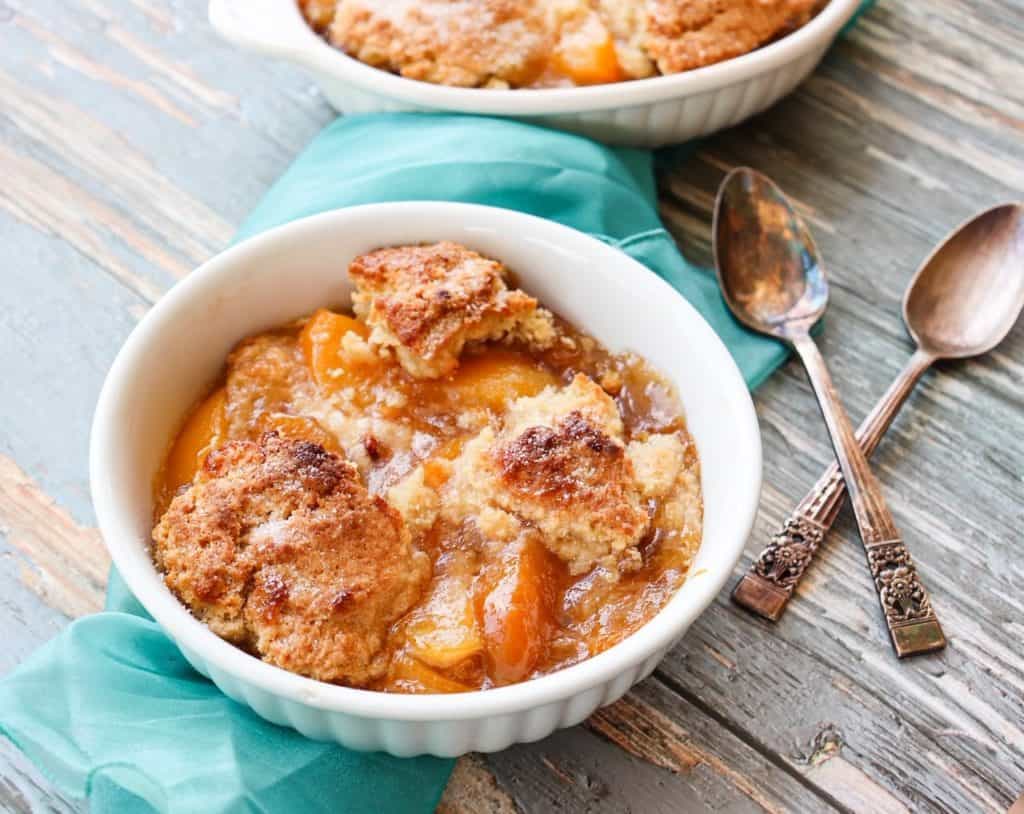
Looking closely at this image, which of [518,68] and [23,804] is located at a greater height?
[518,68]

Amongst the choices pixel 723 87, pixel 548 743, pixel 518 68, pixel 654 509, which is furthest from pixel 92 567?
pixel 723 87

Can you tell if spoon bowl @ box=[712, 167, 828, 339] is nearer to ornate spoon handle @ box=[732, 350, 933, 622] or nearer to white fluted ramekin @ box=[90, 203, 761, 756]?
ornate spoon handle @ box=[732, 350, 933, 622]

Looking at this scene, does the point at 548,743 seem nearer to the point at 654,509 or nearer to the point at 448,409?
the point at 654,509

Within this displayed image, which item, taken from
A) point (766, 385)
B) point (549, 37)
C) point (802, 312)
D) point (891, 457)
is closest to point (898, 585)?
point (891, 457)

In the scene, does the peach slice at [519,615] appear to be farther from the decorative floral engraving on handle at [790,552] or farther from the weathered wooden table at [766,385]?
the decorative floral engraving on handle at [790,552]

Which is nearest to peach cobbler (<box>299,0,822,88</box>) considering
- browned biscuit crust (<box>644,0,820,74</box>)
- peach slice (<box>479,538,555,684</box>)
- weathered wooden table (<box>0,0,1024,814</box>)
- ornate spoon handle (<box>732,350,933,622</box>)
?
browned biscuit crust (<box>644,0,820,74</box>)

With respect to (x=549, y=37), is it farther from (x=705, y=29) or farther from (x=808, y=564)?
(x=808, y=564)
